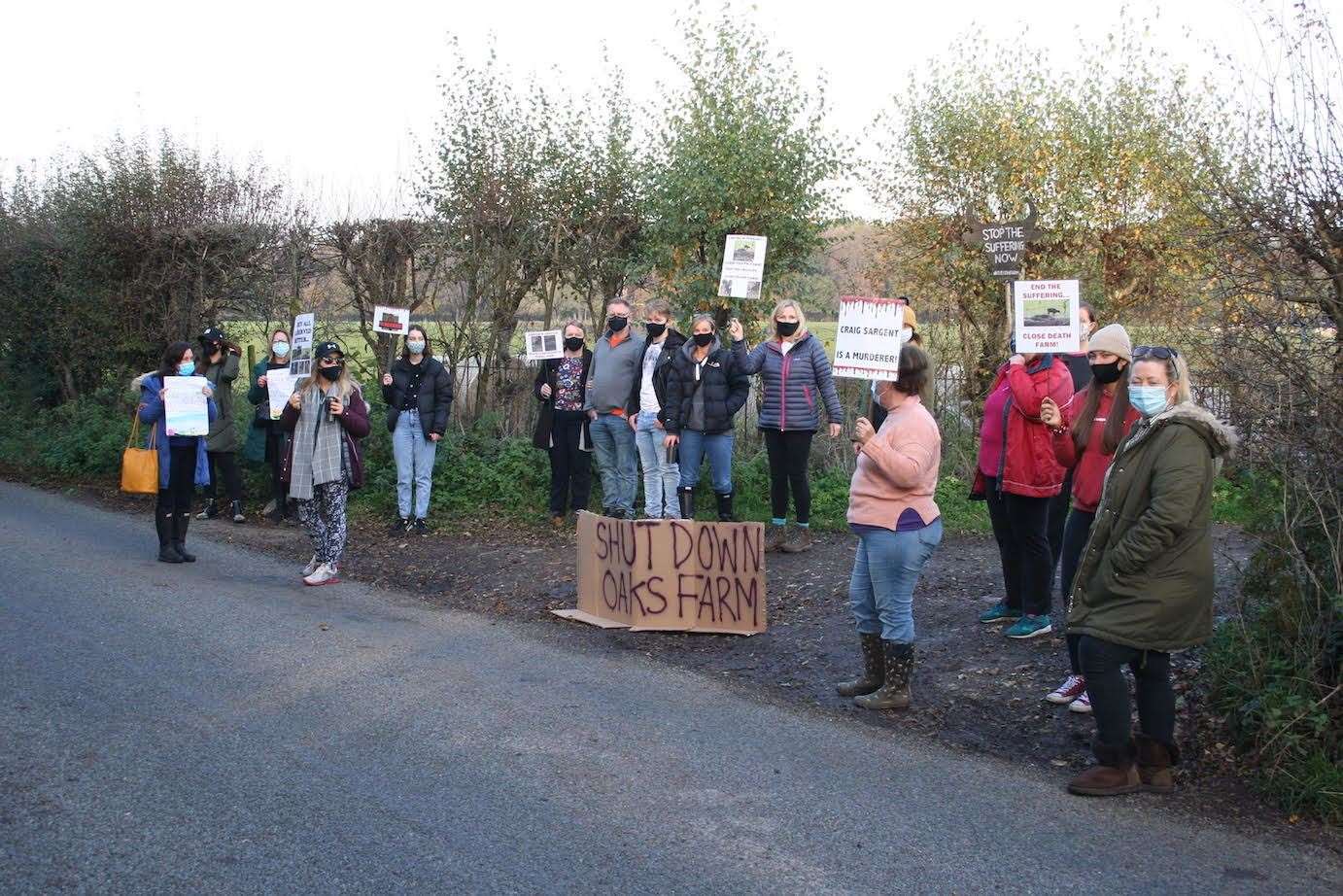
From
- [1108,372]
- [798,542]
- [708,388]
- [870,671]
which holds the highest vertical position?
[1108,372]

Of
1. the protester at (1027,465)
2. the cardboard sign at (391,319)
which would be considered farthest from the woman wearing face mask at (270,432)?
the protester at (1027,465)

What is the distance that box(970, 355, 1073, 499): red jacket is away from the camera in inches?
299

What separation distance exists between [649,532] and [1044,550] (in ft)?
8.76

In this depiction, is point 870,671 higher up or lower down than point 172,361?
lower down

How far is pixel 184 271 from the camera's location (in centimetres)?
1709

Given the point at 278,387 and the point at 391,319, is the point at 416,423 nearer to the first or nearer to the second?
the point at 278,387

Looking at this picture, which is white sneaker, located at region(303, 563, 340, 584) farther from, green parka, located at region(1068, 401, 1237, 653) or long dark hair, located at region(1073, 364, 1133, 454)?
green parka, located at region(1068, 401, 1237, 653)

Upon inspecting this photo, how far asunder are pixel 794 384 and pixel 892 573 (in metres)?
4.01

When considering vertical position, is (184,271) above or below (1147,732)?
above

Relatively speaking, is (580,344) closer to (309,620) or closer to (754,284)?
(754,284)

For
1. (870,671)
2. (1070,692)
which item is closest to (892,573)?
(870,671)

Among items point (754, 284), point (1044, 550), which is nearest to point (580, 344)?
point (754, 284)

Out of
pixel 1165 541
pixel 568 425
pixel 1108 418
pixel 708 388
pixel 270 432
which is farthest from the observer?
pixel 270 432

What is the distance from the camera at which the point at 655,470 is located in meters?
11.6
